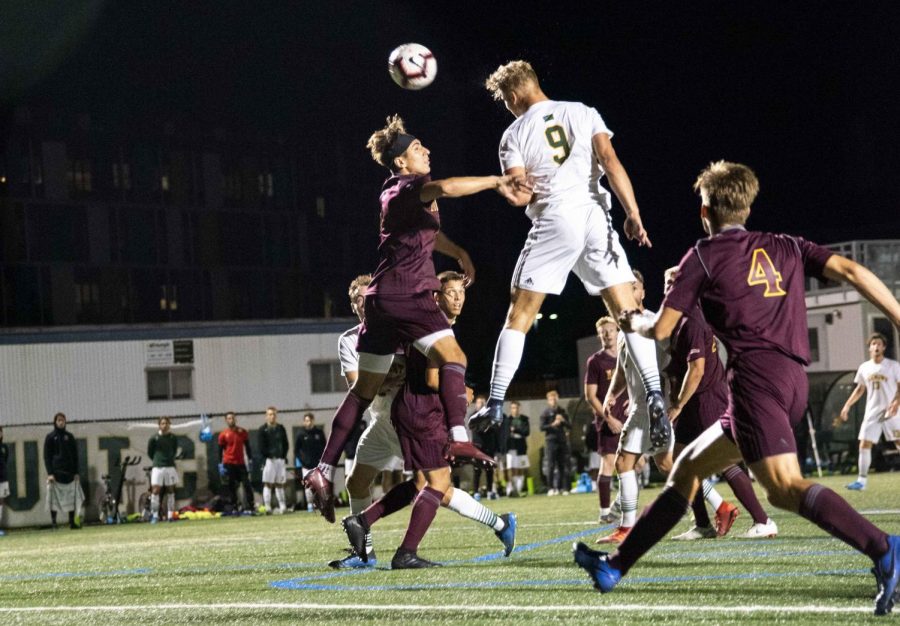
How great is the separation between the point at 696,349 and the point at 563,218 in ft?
8.08

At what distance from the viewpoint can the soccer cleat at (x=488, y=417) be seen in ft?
26.7

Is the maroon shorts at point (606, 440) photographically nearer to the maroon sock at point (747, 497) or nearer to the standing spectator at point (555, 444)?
the maroon sock at point (747, 497)

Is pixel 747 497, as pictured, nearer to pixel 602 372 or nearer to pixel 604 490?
pixel 602 372

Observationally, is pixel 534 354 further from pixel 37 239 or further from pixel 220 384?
pixel 220 384

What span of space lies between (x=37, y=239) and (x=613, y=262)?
62176 mm

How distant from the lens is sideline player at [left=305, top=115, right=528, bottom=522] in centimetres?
855

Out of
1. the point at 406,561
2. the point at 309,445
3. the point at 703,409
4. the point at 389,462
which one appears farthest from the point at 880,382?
the point at 406,561

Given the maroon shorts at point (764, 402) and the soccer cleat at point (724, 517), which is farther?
the soccer cleat at point (724, 517)

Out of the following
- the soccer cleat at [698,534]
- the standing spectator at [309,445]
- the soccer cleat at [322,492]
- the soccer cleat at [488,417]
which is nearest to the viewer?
the soccer cleat at [488,417]

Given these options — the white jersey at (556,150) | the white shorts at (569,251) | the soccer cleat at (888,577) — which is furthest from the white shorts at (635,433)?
the soccer cleat at (888,577)

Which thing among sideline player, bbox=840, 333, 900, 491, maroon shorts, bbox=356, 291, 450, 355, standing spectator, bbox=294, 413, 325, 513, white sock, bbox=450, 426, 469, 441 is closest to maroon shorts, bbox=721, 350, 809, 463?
white sock, bbox=450, 426, 469, 441

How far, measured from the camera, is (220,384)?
140 ft

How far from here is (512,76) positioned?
8703mm

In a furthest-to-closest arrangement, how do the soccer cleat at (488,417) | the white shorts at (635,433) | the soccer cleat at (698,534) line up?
the white shorts at (635,433) < the soccer cleat at (698,534) < the soccer cleat at (488,417)
